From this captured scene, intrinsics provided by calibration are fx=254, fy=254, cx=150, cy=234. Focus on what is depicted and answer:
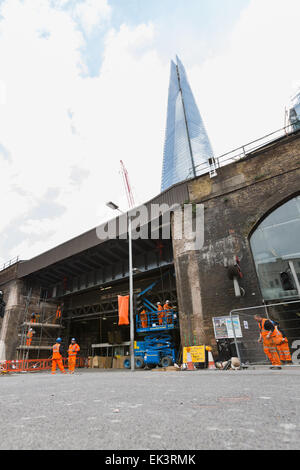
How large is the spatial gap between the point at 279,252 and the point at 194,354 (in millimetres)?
6058

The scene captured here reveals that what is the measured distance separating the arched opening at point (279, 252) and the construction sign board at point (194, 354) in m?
3.74

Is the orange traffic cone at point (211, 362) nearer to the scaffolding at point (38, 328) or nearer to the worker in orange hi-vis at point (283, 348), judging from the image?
the worker in orange hi-vis at point (283, 348)

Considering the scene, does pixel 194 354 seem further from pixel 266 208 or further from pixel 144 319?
pixel 266 208

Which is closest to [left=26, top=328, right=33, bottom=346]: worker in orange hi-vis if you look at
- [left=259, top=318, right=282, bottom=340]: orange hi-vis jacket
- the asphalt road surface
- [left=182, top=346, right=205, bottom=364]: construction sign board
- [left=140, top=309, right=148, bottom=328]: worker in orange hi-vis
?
[left=140, top=309, right=148, bottom=328]: worker in orange hi-vis

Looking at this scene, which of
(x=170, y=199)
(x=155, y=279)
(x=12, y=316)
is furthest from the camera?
(x=12, y=316)

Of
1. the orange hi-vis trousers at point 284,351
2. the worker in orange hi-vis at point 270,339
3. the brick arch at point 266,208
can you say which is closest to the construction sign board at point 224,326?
the worker in orange hi-vis at point 270,339

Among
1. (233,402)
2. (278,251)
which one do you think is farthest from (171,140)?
(233,402)

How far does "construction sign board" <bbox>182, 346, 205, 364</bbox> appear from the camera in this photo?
1105 centimetres

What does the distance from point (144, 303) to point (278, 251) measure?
10289 mm

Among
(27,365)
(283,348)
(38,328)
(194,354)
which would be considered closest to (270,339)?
(283,348)

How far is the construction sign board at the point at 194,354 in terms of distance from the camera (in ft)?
36.2

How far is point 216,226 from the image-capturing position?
1352 cm

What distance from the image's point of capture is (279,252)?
1180 centimetres
